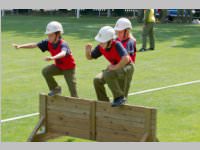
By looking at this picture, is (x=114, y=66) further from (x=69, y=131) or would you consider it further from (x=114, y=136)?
(x=69, y=131)

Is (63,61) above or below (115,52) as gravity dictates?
below

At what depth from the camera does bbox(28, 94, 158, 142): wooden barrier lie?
8.50 m

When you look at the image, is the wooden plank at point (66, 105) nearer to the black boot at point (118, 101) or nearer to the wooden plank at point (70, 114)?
the wooden plank at point (70, 114)

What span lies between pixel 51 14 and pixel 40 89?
121 ft

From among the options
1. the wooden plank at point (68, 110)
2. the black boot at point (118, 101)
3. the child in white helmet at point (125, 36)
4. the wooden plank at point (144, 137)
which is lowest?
the wooden plank at point (144, 137)

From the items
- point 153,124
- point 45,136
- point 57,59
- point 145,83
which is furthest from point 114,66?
point 145,83

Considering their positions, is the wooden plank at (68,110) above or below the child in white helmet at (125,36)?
Result: below

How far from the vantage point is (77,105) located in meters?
9.29

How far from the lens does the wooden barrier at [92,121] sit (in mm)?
8501

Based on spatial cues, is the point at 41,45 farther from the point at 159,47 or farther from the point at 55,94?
the point at 159,47

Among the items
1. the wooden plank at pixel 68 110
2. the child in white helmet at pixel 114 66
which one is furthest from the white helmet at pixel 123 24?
the wooden plank at pixel 68 110

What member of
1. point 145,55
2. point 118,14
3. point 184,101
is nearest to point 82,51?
point 145,55

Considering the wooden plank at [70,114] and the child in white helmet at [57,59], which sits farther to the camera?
the child in white helmet at [57,59]

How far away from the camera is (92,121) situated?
9164 mm
